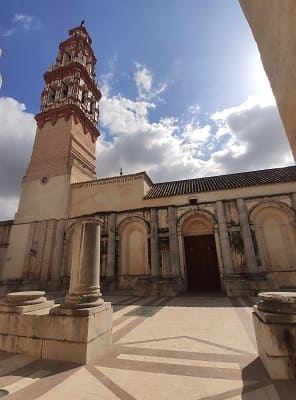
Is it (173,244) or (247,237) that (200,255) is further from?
(247,237)

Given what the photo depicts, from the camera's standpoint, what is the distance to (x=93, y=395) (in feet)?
8.54

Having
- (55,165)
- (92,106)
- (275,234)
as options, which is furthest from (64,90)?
(275,234)

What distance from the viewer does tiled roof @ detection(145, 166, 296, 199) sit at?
1527 centimetres

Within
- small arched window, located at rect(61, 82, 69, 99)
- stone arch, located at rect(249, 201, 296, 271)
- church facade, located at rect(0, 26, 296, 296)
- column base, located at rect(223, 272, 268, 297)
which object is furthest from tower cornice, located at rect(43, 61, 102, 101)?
column base, located at rect(223, 272, 268, 297)

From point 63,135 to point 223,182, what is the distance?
53.7 ft

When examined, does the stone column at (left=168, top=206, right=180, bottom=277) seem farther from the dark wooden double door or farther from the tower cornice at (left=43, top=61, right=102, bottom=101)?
the tower cornice at (left=43, top=61, right=102, bottom=101)

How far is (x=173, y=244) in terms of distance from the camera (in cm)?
1409

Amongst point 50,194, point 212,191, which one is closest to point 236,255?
point 212,191

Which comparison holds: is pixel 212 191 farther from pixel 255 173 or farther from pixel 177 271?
pixel 177 271

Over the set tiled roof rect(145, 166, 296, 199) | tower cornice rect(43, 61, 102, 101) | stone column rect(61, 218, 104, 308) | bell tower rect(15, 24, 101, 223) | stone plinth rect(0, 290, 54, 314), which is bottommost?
stone plinth rect(0, 290, 54, 314)

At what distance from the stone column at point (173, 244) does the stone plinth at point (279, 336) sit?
10399 mm

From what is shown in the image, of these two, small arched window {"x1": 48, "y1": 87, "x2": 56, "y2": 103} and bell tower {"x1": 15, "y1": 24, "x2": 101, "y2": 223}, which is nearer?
bell tower {"x1": 15, "y1": 24, "x2": 101, "y2": 223}

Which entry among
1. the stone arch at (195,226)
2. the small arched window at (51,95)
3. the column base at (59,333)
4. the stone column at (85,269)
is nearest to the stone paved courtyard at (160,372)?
the column base at (59,333)

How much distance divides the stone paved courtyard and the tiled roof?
39.8ft
